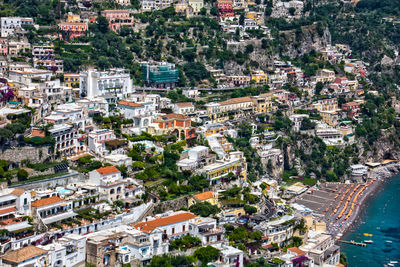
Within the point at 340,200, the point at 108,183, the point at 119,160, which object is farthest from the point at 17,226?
the point at 340,200

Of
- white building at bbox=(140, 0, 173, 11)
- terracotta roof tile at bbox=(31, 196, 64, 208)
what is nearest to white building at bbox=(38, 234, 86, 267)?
terracotta roof tile at bbox=(31, 196, 64, 208)

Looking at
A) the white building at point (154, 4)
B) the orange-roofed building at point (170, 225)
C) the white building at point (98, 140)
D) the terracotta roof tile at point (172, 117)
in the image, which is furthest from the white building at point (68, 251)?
the white building at point (154, 4)

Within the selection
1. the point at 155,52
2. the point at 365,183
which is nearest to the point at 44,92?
the point at 155,52

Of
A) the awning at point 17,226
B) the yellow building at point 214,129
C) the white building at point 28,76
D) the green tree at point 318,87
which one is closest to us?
the awning at point 17,226

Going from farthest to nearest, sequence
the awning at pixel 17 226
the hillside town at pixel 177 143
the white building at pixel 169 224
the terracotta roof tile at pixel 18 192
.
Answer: the white building at pixel 169 224
the hillside town at pixel 177 143
the terracotta roof tile at pixel 18 192
the awning at pixel 17 226

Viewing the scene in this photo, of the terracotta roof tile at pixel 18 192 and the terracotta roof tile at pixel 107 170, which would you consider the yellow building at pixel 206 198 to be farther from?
the terracotta roof tile at pixel 18 192

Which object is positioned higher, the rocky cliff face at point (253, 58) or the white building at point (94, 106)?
the rocky cliff face at point (253, 58)

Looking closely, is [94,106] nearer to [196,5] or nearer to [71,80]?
[71,80]

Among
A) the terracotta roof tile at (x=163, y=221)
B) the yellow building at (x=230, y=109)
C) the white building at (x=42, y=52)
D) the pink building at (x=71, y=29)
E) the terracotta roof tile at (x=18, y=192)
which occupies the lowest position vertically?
the terracotta roof tile at (x=163, y=221)

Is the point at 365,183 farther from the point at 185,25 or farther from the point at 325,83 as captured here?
the point at 185,25
